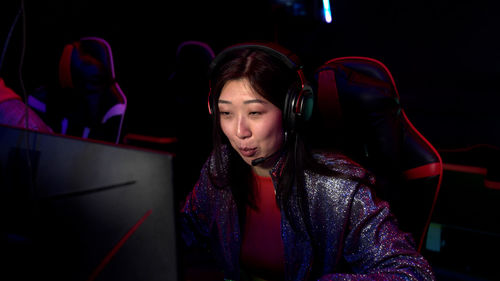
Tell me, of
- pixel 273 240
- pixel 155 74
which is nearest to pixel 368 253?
pixel 273 240

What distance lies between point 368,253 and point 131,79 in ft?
7.65

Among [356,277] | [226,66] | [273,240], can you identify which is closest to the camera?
[356,277]

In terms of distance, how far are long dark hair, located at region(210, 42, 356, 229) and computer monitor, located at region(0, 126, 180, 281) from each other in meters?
0.44

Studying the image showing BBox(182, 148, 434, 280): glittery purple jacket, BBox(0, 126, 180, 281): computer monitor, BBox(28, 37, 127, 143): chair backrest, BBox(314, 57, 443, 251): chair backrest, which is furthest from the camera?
BBox(28, 37, 127, 143): chair backrest

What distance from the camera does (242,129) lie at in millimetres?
787

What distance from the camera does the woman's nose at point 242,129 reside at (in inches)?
31.0

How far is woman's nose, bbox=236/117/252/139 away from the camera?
2.58ft

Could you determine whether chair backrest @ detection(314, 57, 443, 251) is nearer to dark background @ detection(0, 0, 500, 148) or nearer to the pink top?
the pink top

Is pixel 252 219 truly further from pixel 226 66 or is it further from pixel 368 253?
pixel 226 66

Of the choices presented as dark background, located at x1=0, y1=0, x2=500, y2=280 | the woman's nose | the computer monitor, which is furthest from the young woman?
dark background, located at x1=0, y1=0, x2=500, y2=280

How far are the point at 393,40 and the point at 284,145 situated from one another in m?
1.21

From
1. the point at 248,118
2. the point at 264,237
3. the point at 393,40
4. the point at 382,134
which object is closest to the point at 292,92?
the point at 248,118

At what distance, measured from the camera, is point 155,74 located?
2.64m

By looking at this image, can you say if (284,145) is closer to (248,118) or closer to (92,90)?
(248,118)
